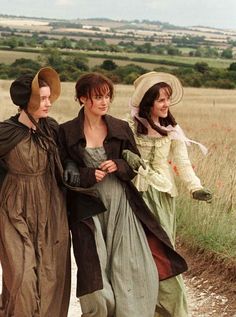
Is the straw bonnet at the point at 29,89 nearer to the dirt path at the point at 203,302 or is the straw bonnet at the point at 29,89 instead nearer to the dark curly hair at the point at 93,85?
the dark curly hair at the point at 93,85

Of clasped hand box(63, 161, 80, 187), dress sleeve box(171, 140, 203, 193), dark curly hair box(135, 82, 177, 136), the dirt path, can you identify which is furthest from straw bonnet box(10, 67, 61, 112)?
the dirt path

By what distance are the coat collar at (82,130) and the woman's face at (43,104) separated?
0.18 m

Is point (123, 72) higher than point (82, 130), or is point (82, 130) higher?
point (82, 130)

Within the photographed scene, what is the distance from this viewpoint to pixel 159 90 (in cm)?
459

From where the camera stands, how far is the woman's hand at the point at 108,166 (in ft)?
13.8

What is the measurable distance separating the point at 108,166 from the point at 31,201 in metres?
0.49

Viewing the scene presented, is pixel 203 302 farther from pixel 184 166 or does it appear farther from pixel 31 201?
pixel 31 201

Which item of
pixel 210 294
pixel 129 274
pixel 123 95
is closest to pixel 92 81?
pixel 129 274

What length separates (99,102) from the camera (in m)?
4.28

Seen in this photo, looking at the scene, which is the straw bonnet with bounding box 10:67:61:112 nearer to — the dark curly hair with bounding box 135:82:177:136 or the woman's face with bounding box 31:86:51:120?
the woman's face with bounding box 31:86:51:120

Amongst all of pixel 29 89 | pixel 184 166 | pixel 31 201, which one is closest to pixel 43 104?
pixel 29 89

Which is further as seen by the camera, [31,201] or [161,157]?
[161,157]

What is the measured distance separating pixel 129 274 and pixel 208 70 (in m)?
45.1

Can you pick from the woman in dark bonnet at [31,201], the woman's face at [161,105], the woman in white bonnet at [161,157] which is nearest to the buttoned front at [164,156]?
the woman in white bonnet at [161,157]
